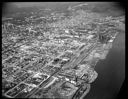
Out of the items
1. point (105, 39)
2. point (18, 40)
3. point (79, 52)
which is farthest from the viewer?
point (105, 39)

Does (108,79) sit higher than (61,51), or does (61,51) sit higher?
(61,51)

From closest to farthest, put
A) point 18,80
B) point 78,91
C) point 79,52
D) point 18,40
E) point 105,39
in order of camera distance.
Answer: point 78,91, point 18,80, point 18,40, point 79,52, point 105,39

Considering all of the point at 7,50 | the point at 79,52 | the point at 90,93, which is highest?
the point at 7,50

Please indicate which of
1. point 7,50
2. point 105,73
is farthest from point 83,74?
point 7,50

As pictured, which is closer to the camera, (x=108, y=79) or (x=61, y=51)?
(x=108, y=79)

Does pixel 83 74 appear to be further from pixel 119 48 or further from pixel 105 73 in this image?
pixel 119 48
